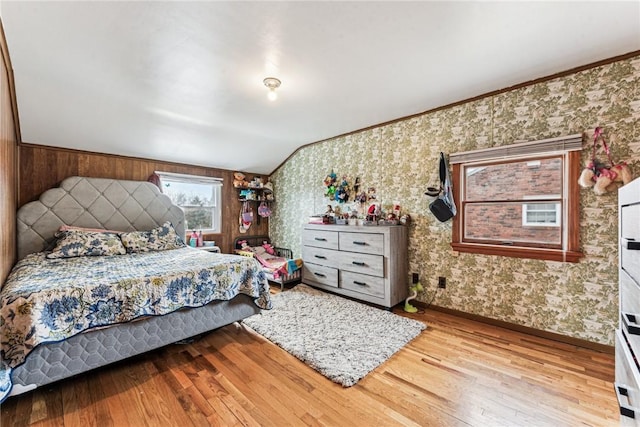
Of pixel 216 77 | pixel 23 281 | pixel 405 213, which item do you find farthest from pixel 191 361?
pixel 405 213

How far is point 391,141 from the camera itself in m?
3.46

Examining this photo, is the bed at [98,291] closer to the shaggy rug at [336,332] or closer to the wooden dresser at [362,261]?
the shaggy rug at [336,332]

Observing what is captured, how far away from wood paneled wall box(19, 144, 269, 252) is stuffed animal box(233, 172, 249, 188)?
5.6 inches

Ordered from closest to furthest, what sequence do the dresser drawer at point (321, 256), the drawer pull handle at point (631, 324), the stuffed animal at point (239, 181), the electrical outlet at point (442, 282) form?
the drawer pull handle at point (631, 324) → the electrical outlet at point (442, 282) → the dresser drawer at point (321, 256) → the stuffed animal at point (239, 181)

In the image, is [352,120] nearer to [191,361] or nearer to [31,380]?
A: [191,361]

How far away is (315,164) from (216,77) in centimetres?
231

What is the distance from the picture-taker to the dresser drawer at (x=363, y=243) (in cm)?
304

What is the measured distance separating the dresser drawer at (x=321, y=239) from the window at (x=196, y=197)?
177cm

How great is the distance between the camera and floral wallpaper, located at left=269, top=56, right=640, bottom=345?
6.84ft

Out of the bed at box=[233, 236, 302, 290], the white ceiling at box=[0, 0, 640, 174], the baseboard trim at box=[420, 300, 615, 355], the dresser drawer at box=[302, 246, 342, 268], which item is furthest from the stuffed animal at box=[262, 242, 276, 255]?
the baseboard trim at box=[420, 300, 615, 355]

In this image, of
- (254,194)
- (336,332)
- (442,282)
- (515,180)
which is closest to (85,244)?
(254,194)

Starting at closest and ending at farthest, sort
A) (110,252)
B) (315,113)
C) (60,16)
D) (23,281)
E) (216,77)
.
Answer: (60,16), (23,281), (216,77), (110,252), (315,113)

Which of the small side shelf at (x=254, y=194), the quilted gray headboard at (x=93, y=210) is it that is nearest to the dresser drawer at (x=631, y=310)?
the quilted gray headboard at (x=93, y=210)

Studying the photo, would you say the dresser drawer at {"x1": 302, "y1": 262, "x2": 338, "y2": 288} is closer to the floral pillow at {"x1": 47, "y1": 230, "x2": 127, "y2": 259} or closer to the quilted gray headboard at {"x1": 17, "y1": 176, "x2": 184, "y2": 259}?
the quilted gray headboard at {"x1": 17, "y1": 176, "x2": 184, "y2": 259}
